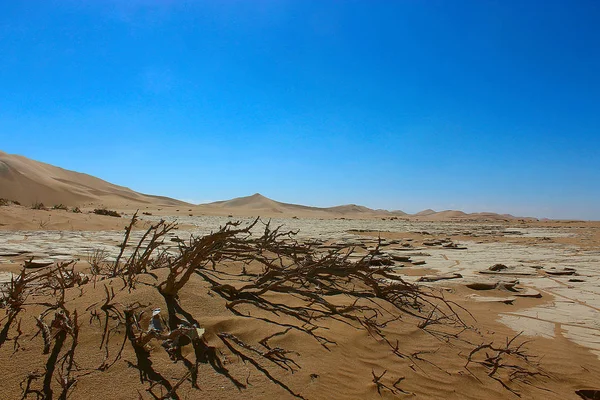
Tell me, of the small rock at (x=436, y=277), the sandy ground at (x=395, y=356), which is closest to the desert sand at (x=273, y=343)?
the sandy ground at (x=395, y=356)

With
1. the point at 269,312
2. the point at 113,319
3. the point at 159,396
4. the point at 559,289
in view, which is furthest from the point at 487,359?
the point at 559,289

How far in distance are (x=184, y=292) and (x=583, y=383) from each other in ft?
7.56

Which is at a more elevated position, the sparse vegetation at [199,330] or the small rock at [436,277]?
the sparse vegetation at [199,330]

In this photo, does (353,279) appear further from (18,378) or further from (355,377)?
(18,378)

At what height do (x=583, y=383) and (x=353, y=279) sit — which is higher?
(x=353, y=279)

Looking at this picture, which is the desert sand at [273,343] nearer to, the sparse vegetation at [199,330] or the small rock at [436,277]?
the sparse vegetation at [199,330]

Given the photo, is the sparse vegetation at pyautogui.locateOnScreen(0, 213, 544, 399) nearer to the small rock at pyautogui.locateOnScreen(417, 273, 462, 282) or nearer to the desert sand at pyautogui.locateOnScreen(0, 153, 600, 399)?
the desert sand at pyautogui.locateOnScreen(0, 153, 600, 399)

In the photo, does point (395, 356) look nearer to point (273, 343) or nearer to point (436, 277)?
point (273, 343)

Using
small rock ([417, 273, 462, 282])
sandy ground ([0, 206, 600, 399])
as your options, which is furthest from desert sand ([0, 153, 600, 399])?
small rock ([417, 273, 462, 282])

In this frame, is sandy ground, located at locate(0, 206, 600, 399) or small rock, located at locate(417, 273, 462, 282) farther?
small rock, located at locate(417, 273, 462, 282)

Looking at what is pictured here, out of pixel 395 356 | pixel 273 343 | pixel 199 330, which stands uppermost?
pixel 199 330

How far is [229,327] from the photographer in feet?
6.53

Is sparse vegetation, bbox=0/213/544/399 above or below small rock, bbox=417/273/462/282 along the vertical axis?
above

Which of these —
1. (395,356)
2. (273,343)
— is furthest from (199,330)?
(395,356)
